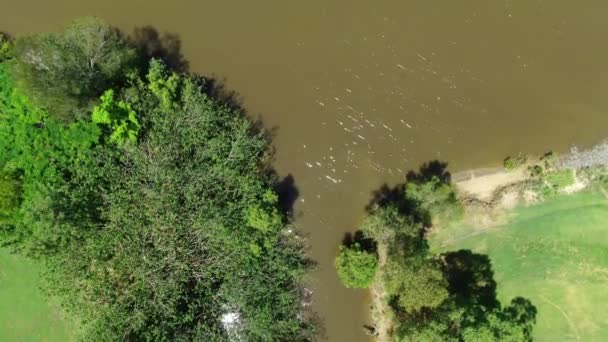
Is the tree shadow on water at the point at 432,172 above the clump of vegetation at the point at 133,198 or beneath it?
above

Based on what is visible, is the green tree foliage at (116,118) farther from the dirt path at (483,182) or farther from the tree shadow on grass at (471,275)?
the tree shadow on grass at (471,275)

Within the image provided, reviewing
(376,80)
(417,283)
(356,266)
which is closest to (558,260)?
(417,283)

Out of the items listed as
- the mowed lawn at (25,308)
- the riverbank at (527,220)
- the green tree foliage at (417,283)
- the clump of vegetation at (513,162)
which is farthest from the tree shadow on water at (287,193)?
the mowed lawn at (25,308)

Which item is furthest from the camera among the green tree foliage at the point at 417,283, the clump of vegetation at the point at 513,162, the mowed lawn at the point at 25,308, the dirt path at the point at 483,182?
the dirt path at the point at 483,182

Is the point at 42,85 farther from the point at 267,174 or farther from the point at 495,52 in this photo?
the point at 495,52

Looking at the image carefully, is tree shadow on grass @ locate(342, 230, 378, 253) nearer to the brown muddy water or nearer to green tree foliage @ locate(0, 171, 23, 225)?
the brown muddy water
